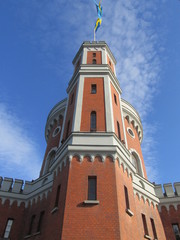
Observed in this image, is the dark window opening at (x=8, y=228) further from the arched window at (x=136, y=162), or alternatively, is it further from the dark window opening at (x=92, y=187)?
the arched window at (x=136, y=162)

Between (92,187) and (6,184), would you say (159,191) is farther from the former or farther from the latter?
(6,184)

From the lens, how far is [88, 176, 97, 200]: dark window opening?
12.0 meters

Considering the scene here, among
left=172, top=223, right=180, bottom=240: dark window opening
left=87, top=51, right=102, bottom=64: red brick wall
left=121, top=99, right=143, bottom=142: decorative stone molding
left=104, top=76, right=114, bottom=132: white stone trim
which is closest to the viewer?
left=104, top=76, right=114, bottom=132: white stone trim

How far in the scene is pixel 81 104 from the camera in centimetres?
1664

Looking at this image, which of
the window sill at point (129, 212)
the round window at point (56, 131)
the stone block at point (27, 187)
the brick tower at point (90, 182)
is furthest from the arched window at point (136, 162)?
the stone block at point (27, 187)

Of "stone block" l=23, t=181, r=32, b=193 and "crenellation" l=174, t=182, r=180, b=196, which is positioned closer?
"crenellation" l=174, t=182, r=180, b=196

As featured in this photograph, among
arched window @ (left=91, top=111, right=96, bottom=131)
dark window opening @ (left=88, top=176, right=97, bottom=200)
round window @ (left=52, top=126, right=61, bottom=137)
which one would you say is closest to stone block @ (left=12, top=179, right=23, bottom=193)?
round window @ (left=52, top=126, right=61, bottom=137)

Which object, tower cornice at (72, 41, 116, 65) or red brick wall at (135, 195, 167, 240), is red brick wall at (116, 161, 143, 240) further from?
tower cornice at (72, 41, 116, 65)

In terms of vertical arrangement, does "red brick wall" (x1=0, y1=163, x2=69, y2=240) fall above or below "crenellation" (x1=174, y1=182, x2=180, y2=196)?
below

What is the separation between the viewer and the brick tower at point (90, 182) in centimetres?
1112

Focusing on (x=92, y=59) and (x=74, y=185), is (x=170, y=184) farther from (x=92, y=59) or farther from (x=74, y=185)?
(x=92, y=59)

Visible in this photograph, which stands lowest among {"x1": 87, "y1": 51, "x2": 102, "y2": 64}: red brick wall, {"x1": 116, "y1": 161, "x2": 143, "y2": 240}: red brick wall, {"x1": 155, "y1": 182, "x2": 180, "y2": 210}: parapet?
→ {"x1": 116, "y1": 161, "x2": 143, "y2": 240}: red brick wall

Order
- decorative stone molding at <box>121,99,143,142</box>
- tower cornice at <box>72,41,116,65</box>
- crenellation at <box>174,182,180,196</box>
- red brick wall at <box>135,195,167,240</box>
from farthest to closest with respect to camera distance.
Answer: tower cornice at <box>72,41,116,65</box> < decorative stone molding at <box>121,99,143,142</box> < crenellation at <box>174,182,180,196</box> < red brick wall at <box>135,195,167,240</box>

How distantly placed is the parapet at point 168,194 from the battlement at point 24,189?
32.3 feet
